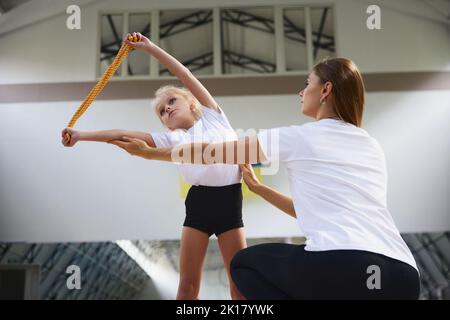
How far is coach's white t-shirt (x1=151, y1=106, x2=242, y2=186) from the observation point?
156 centimetres

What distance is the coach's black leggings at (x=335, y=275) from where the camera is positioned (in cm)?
88

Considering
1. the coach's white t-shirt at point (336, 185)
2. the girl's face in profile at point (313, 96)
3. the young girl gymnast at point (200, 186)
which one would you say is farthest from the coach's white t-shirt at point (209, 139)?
the coach's white t-shirt at point (336, 185)

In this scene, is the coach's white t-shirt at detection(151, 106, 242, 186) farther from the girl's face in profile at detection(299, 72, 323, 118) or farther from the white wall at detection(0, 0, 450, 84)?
the white wall at detection(0, 0, 450, 84)

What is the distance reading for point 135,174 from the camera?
3.11 metres

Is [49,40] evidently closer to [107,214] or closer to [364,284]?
[107,214]

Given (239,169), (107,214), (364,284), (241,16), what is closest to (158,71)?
(241,16)

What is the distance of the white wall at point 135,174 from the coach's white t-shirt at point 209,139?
4.38 ft

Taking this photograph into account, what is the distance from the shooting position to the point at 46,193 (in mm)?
3092

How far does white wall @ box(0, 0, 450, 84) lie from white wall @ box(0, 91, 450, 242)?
0.66 ft

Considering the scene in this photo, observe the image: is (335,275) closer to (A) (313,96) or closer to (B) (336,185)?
(B) (336,185)

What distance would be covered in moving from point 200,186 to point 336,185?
698 mm

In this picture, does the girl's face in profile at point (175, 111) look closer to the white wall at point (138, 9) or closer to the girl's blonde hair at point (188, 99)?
the girl's blonde hair at point (188, 99)

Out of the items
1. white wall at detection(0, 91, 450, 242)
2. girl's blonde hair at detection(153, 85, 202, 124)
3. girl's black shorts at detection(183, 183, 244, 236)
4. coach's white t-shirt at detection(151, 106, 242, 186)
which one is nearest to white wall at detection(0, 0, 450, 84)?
white wall at detection(0, 91, 450, 242)

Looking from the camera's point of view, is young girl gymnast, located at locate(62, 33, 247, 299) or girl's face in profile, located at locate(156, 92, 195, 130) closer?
young girl gymnast, located at locate(62, 33, 247, 299)
